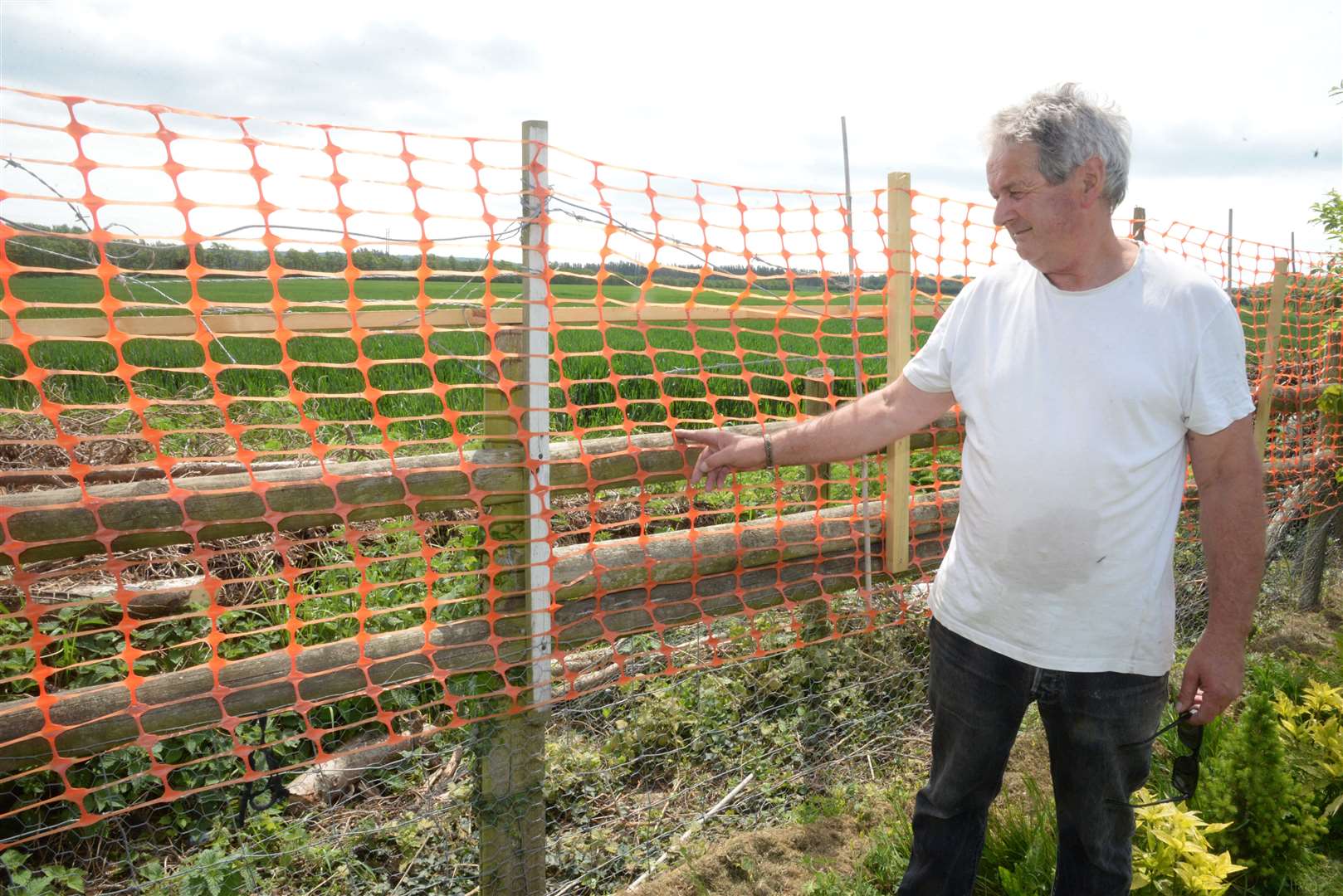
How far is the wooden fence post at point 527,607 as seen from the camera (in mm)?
2625

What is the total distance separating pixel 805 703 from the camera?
432cm

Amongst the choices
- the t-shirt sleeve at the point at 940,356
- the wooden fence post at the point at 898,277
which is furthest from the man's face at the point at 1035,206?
the wooden fence post at the point at 898,277

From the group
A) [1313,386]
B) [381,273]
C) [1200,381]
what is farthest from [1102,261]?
[1313,386]

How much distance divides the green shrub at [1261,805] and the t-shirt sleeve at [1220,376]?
54.0 inches

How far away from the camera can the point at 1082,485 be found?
2.19m

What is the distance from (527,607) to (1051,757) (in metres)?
1.62

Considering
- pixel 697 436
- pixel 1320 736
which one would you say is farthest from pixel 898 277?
pixel 1320 736

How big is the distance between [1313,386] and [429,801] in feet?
20.3

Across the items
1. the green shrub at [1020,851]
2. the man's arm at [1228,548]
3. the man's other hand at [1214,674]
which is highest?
the man's arm at [1228,548]

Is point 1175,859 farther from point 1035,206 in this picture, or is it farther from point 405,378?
point 405,378

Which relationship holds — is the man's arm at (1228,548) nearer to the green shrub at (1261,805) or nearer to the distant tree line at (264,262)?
the green shrub at (1261,805)

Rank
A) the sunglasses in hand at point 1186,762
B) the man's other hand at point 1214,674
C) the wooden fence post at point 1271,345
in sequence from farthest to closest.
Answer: the wooden fence post at point 1271,345 < the sunglasses in hand at point 1186,762 < the man's other hand at point 1214,674

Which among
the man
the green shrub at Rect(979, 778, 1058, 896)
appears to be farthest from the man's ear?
the green shrub at Rect(979, 778, 1058, 896)

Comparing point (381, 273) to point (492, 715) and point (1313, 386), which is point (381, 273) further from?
point (1313, 386)
